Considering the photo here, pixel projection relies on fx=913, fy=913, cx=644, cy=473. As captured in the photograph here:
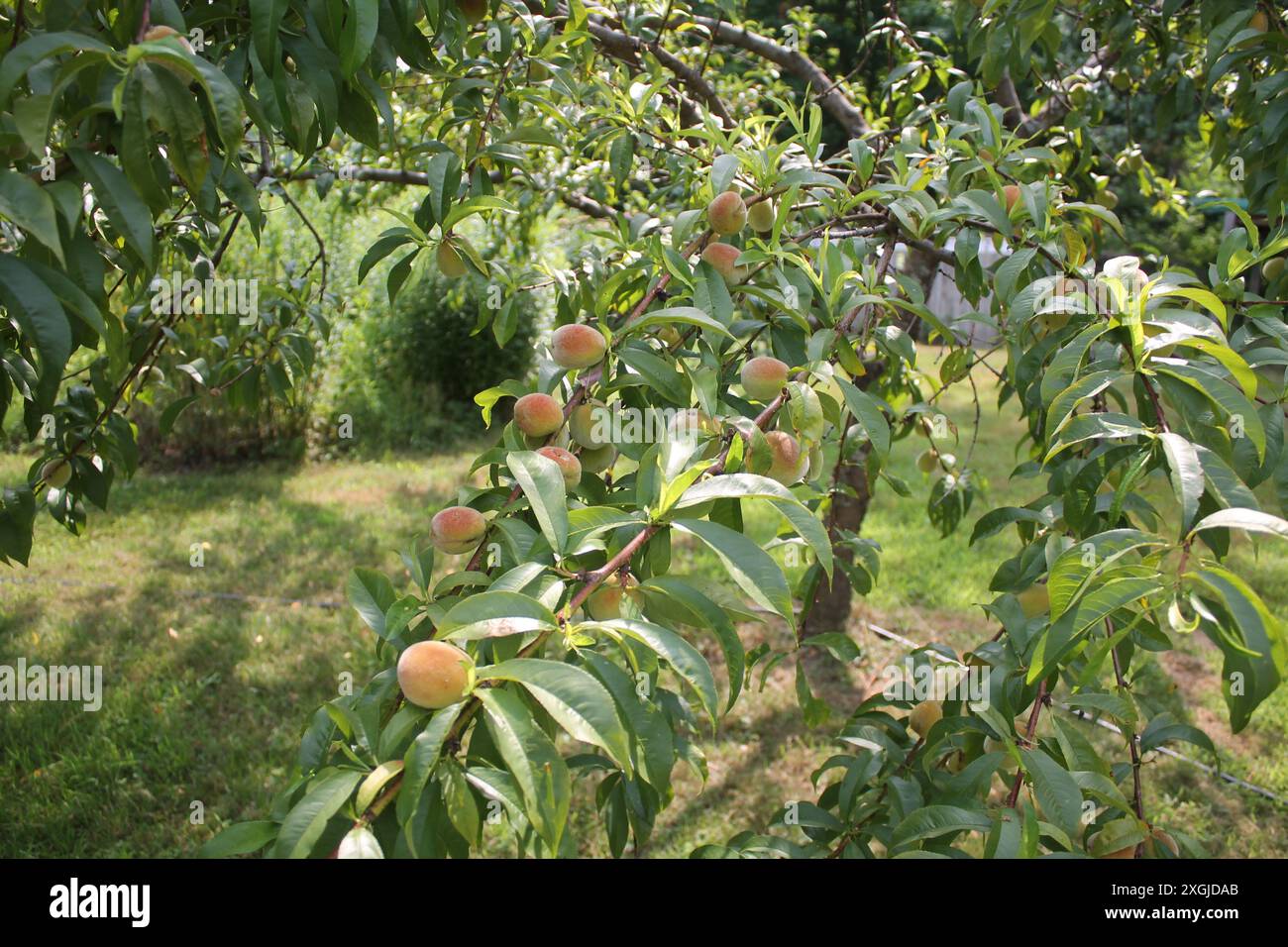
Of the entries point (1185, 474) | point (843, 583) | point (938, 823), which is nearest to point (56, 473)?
point (938, 823)

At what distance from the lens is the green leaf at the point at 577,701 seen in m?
0.56

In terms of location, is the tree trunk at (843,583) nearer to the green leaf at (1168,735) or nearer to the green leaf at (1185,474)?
the green leaf at (1168,735)

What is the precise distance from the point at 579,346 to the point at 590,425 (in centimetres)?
8

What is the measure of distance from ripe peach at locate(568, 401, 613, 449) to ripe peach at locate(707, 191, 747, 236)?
0.29m

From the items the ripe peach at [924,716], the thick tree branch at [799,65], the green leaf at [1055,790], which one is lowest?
the ripe peach at [924,716]

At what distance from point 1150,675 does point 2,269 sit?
10.8ft

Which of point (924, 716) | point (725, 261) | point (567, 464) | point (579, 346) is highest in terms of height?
point (725, 261)

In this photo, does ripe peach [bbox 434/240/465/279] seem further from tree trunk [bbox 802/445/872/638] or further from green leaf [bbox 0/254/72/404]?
tree trunk [bbox 802/445/872/638]

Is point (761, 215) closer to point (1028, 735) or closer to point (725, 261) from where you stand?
point (725, 261)

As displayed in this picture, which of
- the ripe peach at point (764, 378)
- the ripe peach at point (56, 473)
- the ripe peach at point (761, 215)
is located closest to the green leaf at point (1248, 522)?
the ripe peach at point (764, 378)

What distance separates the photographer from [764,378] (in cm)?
91

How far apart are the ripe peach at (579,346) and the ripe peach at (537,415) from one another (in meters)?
0.06
